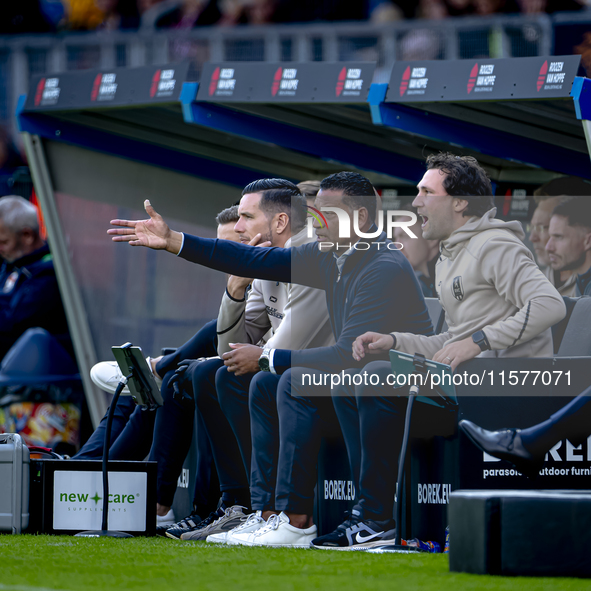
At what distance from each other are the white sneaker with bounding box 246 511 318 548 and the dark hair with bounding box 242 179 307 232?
5.04 ft

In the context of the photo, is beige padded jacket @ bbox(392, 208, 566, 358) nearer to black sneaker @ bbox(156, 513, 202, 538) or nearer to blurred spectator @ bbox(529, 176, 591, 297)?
blurred spectator @ bbox(529, 176, 591, 297)

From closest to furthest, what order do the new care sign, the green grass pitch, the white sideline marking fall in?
the white sideline marking
the green grass pitch
the new care sign

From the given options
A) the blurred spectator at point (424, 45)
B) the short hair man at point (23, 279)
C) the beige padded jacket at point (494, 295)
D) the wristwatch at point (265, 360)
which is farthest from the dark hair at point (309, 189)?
the blurred spectator at point (424, 45)

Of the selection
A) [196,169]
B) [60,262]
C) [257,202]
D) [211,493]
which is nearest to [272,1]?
[196,169]

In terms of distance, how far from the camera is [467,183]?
456 cm

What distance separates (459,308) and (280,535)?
1175mm

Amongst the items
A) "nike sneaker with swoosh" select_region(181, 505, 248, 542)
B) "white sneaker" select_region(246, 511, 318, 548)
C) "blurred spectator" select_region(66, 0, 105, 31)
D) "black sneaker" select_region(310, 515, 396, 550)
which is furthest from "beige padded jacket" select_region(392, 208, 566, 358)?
"blurred spectator" select_region(66, 0, 105, 31)

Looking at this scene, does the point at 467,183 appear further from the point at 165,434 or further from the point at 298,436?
the point at 165,434

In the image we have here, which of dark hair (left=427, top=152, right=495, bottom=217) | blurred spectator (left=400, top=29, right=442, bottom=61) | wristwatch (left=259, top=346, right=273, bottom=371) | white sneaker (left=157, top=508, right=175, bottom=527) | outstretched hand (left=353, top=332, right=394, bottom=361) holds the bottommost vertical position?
white sneaker (left=157, top=508, right=175, bottom=527)

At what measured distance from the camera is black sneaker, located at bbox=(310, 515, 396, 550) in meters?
4.03

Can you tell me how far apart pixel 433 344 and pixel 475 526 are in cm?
127

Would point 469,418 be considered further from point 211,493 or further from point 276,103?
point 276,103

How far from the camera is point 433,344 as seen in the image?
4375 mm

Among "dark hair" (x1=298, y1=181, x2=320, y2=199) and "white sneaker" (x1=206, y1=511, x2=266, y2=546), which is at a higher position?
"dark hair" (x1=298, y1=181, x2=320, y2=199)
